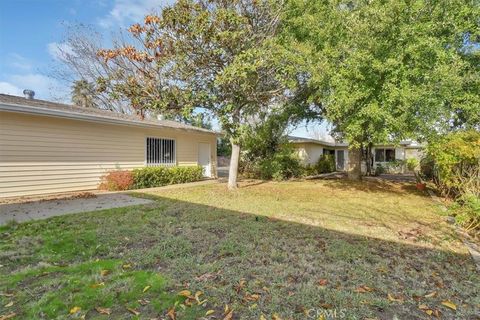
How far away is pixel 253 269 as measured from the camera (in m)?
3.86

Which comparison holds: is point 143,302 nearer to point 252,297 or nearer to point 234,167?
point 252,297

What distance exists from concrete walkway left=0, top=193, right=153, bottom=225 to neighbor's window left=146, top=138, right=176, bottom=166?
4598 mm

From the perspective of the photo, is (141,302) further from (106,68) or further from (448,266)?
(106,68)

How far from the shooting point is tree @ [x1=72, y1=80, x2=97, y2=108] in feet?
Result: 78.2

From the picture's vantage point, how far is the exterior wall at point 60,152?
938 cm

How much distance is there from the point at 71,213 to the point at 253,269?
517 centimetres

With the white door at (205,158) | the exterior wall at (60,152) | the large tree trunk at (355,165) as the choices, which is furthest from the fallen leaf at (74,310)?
the large tree trunk at (355,165)

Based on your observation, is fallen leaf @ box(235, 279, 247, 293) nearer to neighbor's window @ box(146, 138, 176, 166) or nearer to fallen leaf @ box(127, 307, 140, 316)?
fallen leaf @ box(127, 307, 140, 316)

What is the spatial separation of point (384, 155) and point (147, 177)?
24761 mm

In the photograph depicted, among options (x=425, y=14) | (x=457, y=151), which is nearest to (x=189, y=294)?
(x=457, y=151)

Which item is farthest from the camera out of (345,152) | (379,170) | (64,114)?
(345,152)

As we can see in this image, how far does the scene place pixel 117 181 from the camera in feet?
37.5

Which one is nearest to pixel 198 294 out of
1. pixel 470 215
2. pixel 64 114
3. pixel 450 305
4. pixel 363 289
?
pixel 363 289

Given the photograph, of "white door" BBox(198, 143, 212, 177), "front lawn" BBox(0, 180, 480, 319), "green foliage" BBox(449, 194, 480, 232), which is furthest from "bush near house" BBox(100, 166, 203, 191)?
"green foliage" BBox(449, 194, 480, 232)
